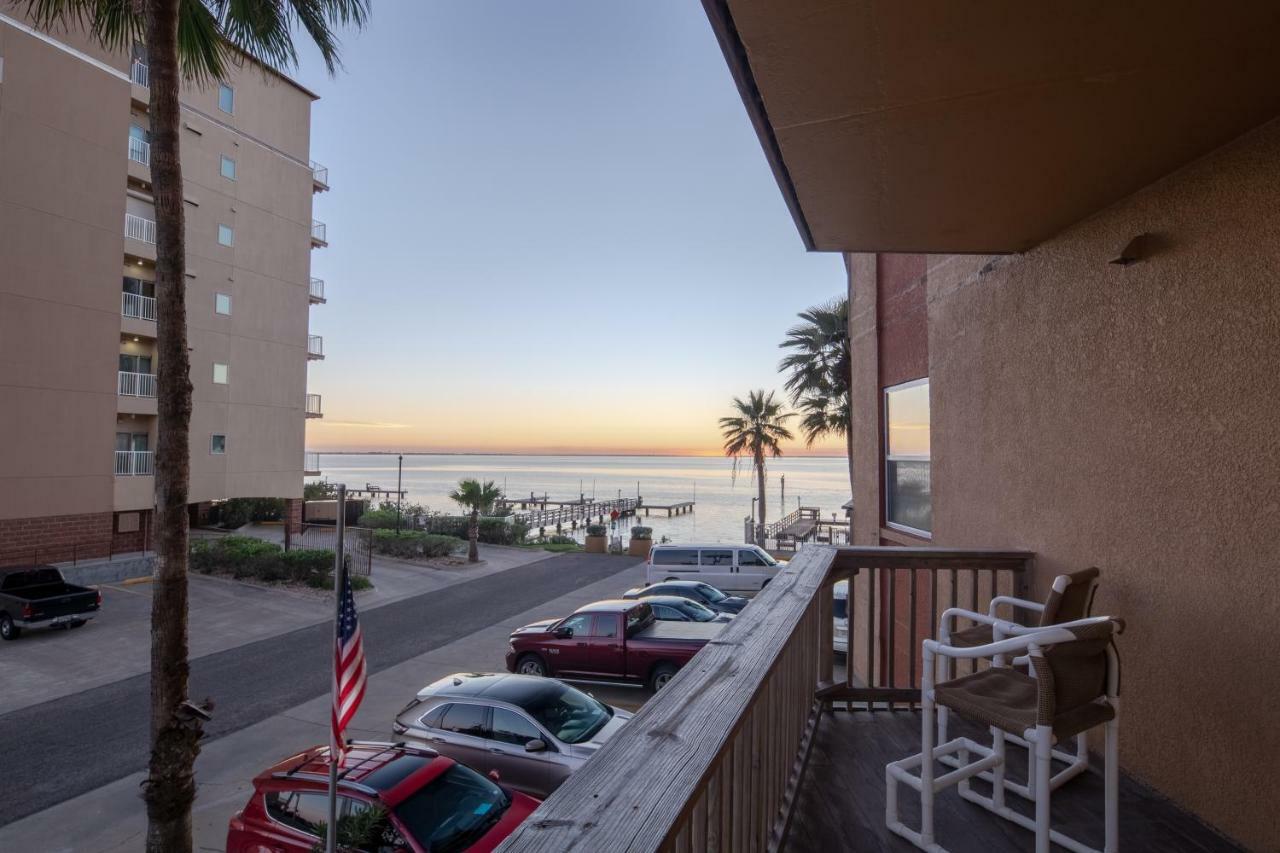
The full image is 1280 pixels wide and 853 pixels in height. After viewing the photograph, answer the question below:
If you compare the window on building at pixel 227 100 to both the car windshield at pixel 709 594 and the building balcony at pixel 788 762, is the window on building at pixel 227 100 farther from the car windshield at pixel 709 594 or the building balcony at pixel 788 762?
the building balcony at pixel 788 762

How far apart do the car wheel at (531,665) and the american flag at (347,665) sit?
18.4ft

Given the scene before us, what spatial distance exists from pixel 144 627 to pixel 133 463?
25.8ft

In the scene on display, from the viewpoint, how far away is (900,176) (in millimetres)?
2654

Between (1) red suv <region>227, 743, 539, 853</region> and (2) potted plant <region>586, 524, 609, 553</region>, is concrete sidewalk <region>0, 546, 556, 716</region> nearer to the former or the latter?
(2) potted plant <region>586, 524, 609, 553</region>

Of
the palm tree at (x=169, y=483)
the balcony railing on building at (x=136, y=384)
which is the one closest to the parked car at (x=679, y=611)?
the palm tree at (x=169, y=483)

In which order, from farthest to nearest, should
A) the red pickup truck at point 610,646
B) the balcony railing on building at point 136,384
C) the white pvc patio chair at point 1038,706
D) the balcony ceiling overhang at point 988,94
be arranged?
1. the balcony railing on building at point 136,384
2. the red pickup truck at point 610,646
3. the white pvc patio chair at point 1038,706
4. the balcony ceiling overhang at point 988,94

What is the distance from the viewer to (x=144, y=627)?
1417 cm

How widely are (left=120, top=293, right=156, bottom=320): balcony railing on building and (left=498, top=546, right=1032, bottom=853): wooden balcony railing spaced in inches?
906

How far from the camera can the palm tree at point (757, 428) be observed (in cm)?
3481

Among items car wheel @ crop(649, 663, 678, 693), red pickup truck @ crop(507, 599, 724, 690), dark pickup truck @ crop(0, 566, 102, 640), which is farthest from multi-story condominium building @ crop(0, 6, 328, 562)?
Answer: car wheel @ crop(649, 663, 678, 693)

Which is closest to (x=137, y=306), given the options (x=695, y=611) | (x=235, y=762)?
(x=235, y=762)

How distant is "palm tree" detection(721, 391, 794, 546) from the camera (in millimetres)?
34812

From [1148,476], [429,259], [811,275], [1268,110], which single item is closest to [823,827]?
[1148,476]

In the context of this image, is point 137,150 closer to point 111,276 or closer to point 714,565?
point 111,276
